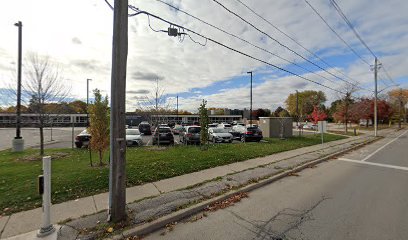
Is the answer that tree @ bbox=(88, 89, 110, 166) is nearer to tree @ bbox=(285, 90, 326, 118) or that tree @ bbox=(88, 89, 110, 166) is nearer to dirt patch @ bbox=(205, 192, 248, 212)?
dirt patch @ bbox=(205, 192, 248, 212)

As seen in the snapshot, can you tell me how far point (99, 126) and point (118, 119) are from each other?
5.01m

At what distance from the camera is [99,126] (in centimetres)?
899

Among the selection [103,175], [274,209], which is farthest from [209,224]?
[103,175]

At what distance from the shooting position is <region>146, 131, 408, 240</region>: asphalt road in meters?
4.23

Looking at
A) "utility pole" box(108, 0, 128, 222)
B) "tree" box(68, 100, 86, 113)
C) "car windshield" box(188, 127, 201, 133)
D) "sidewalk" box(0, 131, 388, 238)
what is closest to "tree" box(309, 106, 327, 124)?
"car windshield" box(188, 127, 201, 133)

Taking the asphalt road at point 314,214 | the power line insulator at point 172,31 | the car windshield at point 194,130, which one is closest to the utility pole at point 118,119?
the asphalt road at point 314,214

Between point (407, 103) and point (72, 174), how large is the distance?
10792 cm

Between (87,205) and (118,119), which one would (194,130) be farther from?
(118,119)

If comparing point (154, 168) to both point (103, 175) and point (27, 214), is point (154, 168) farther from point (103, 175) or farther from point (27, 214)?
point (27, 214)

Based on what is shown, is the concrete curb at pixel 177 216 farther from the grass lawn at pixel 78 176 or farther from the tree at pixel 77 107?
the tree at pixel 77 107

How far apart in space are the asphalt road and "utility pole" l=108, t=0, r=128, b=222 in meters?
0.96

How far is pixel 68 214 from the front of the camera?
4875 mm

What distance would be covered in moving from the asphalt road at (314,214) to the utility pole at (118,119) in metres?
0.96

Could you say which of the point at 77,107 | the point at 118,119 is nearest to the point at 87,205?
the point at 118,119
